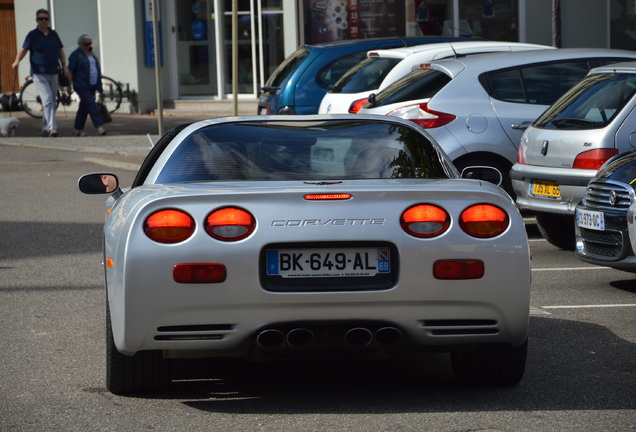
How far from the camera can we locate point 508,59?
11750 mm

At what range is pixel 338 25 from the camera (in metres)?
25.9

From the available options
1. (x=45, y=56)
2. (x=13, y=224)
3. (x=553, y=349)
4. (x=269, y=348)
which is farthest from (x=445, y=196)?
(x=45, y=56)

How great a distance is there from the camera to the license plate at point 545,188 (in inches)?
385

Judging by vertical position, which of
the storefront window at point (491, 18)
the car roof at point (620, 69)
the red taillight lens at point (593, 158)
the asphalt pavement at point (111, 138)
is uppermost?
the storefront window at point (491, 18)

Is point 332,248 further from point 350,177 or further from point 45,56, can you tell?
point 45,56

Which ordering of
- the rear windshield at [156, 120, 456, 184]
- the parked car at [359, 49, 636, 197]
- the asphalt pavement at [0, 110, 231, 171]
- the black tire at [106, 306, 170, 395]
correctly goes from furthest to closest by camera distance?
the asphalt pavement at [0, 110, 231, 171] < the parked car at [359, 49, 636, 197] < the rear windshield at [156, 120, 456, 184] < the black tire at [106, 306, 170, 395]

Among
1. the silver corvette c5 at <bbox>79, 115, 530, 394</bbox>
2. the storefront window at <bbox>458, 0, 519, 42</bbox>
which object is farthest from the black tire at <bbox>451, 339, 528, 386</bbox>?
the storefront window at <bbox>458, 0, 519, 42</bbox>

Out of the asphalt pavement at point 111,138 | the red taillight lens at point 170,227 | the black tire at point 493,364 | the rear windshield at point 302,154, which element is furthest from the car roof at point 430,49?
the red taillight lens at point 170,227

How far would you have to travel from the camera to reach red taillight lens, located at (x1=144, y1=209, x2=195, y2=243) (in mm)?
5008

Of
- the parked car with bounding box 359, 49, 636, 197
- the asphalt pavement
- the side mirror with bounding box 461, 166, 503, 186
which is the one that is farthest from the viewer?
the asphalt pavement

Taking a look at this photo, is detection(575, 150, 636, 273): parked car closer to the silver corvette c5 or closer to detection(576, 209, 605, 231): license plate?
detection(576, 209, 605, 231): license plate

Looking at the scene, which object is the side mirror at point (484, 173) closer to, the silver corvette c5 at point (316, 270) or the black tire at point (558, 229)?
the silver corvette c5 at point (316, 270)

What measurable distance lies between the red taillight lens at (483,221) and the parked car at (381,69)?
8082mm

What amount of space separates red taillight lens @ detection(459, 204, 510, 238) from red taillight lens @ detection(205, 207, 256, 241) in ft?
2.94
